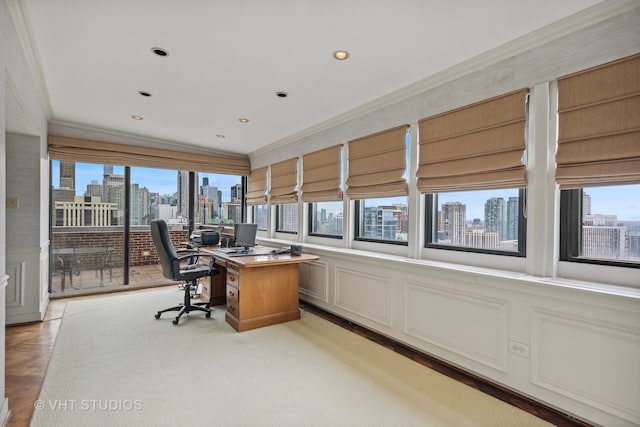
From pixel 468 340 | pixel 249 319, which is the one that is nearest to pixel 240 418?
pixel 249 319

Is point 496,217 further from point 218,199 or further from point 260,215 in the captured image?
point 218,199

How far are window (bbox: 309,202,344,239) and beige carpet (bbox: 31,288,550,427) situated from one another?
4.55 ft

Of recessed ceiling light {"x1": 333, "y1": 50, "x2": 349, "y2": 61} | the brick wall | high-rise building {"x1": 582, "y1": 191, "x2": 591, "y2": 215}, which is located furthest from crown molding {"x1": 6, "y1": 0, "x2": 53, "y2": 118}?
high-rise building {"x1": 582, "y1": 191, "x2": 591, "y2": 215}

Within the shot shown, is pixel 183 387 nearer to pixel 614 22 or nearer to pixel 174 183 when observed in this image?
pixel 614 22

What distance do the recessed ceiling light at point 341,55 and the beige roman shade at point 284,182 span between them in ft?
7.78

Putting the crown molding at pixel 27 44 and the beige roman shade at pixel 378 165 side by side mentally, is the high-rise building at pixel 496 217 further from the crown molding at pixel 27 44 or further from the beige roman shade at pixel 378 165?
the crown molding at pixel 27 44

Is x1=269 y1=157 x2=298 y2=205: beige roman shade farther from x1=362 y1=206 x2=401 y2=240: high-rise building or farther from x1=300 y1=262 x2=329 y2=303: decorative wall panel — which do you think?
x1=362 y1=206 x2=401 y2=240: high-rise building

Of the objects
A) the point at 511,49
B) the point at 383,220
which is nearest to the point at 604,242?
the point at 511,49

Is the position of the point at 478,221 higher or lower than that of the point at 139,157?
lower

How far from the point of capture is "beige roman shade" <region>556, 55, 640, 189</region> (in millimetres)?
1725

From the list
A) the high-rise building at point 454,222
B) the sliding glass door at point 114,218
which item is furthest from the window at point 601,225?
the sliding glass door at point 114,218

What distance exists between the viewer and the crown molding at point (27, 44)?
188cm

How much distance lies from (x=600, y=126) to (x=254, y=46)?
7.63ft

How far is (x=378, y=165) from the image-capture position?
332 cm
